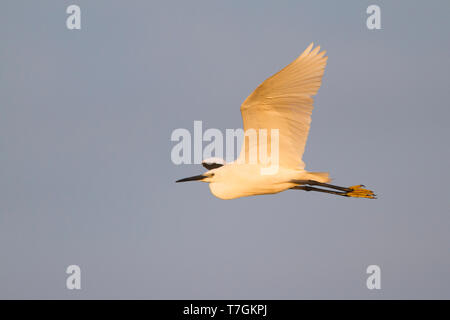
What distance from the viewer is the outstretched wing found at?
14.4 m

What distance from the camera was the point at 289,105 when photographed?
14.6 meters

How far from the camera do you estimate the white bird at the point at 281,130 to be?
47.2ft

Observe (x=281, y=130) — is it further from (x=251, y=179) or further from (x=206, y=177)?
(x=206, y=177)

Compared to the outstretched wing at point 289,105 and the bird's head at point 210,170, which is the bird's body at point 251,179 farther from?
the outstretched wing at point 289,105

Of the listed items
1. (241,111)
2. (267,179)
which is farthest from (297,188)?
(241,111)

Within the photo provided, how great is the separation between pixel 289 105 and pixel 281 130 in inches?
20.1

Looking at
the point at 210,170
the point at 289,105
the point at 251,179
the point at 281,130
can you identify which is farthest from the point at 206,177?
the point at 289,105

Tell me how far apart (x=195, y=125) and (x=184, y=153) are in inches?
34.3

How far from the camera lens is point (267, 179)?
15.1 m

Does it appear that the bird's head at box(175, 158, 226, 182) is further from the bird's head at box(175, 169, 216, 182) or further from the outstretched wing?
the outstretched wing

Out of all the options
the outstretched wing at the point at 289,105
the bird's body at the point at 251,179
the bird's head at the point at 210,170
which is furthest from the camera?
the bird's head at the point at 210,170

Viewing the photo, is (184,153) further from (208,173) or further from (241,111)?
(241,111)

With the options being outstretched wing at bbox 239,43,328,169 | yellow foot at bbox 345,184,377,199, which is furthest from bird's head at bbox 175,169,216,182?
yellow foot at bbox 345,184,377,199

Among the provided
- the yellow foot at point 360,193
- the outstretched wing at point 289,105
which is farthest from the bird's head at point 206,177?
the yellow foot at point 360,193
